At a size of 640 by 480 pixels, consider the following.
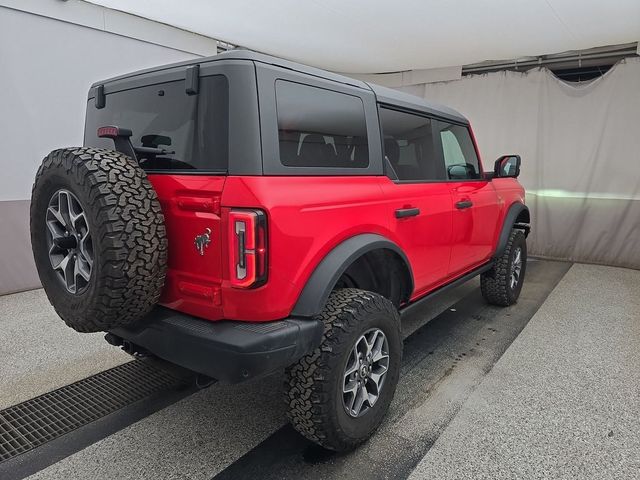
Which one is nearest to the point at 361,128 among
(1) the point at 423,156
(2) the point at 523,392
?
(1) the point at 423,156

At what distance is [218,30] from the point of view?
4.95 metres

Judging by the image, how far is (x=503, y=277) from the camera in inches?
150

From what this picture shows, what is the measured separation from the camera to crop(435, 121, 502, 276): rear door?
2887 mm

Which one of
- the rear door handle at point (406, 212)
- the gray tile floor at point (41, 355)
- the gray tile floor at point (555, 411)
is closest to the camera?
the gray tile floor at point (555, 411)

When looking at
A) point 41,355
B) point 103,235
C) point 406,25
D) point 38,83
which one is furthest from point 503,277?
point 38,83

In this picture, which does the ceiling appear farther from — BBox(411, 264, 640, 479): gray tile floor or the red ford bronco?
BBox(411, 264, 640, 479): gray tile floor

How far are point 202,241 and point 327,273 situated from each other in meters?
0.52

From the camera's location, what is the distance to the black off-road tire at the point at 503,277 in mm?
3785

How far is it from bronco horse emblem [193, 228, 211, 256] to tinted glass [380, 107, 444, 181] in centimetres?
112

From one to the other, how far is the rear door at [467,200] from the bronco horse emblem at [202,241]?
1.78 m

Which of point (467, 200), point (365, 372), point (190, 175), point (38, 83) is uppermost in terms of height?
point (38, 83)

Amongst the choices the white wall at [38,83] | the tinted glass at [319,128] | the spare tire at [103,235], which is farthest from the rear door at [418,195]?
the white wall at [38,83]

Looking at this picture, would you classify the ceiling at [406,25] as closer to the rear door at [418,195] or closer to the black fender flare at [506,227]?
the black fender flare at [506,227]

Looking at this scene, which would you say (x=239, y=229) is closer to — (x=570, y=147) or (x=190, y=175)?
(x=190, y=175)
